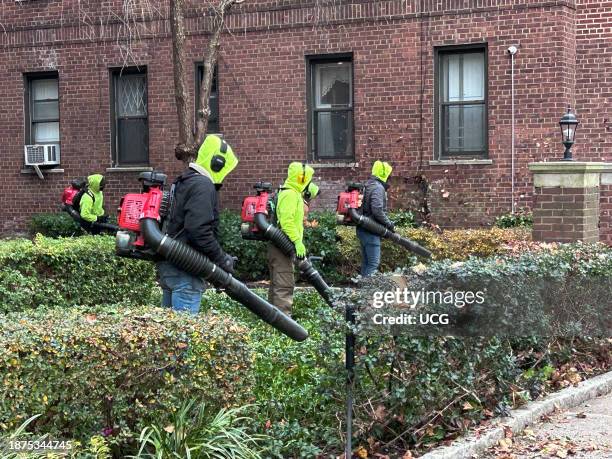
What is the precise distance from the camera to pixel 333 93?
1722cm

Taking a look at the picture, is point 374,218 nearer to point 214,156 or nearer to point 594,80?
point 594,80

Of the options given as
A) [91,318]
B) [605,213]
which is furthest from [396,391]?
[605,213]

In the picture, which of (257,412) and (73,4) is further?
(73,4)

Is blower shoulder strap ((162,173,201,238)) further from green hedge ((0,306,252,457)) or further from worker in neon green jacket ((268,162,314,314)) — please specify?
worker in neon green jacket ((268,162,314,314))

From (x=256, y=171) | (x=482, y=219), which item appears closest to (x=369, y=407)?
(x=482, y=219)

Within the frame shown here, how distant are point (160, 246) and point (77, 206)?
32.2 feet

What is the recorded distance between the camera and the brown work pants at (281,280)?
10641mm

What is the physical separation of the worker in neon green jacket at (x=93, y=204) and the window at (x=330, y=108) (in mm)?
3673

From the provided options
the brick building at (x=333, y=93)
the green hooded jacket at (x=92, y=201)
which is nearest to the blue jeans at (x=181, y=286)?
the brick building at (x=333, y=93)

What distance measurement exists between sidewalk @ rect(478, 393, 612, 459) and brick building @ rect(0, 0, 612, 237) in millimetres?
8053

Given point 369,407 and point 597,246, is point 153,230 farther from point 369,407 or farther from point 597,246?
point 597,246

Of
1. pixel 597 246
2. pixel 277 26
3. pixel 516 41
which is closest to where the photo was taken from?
pixel 597 246

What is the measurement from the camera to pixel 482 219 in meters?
16.0

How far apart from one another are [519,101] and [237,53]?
195 inches
